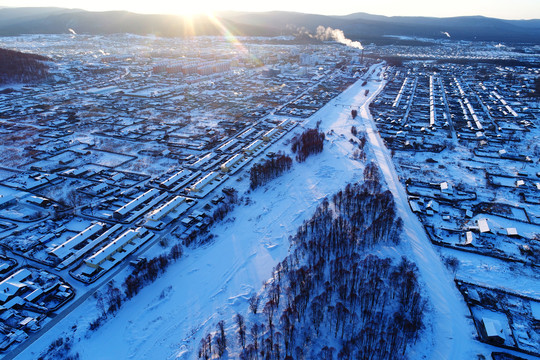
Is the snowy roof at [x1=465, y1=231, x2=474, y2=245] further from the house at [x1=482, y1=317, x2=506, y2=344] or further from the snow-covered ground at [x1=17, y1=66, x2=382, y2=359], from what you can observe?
the snow-covered ground at [x1=17, y1=66, x2=382, y2=359]

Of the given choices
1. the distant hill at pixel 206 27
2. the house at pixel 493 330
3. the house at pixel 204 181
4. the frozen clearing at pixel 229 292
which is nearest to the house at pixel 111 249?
the frozen clearing at pixel 229 292

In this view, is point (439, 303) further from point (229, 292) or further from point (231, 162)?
point (231, 162)

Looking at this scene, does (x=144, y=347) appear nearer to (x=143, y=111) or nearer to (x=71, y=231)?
(x=71, y=231)

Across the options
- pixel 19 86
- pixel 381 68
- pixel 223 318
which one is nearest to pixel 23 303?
pixel 223 318

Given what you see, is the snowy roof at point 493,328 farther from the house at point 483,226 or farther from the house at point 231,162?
the house at point 231,162

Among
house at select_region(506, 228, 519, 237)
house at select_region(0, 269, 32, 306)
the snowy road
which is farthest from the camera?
house at select_region(506, 228, 519, 237)

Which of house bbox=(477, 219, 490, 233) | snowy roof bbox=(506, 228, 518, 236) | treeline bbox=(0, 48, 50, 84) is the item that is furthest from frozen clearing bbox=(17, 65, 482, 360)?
treeline bbox=(0, 48, 50, 84)
